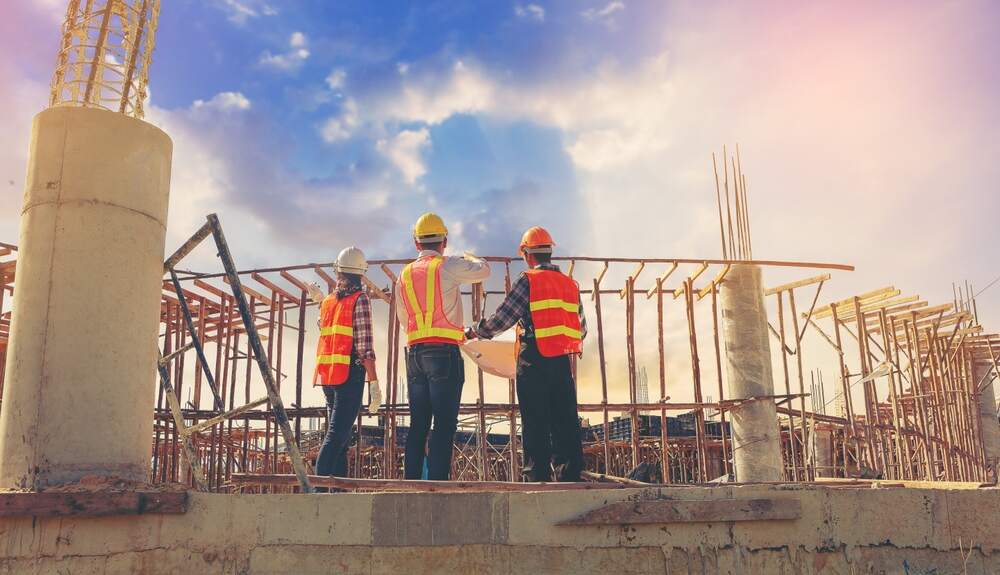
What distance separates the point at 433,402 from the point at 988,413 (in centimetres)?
2412

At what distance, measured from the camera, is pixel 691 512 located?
14.6 feet

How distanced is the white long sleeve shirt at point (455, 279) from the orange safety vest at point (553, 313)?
0.39 meters

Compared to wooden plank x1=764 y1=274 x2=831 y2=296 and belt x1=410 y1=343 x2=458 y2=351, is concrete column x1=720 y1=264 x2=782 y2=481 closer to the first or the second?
wooden plank x1=764 y1=274 x2=831 y2=296

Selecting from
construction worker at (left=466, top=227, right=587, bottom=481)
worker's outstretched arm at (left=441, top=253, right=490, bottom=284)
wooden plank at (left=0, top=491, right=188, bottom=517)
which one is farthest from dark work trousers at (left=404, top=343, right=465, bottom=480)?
wooden plank at (left=0, top=491, right=188, bottom=517)

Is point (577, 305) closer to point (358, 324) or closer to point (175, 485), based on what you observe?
point (358, 324)

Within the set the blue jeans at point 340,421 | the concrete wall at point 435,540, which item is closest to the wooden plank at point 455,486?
the concrete wall at point 435,540

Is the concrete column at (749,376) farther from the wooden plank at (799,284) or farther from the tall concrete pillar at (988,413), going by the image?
the tall concrete pillar at (988,413)

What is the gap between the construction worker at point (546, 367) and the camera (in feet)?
19.8

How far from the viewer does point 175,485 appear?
500 cm

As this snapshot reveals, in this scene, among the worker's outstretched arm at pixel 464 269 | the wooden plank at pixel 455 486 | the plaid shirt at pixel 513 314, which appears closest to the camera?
the wooden plank at pixel 455 486

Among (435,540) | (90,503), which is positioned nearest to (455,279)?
(435,540)

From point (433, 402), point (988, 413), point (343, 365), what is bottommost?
point (433, 402)

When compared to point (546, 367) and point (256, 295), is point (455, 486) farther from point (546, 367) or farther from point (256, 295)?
point (256, 295)

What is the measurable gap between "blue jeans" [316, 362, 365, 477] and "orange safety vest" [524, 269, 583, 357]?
1525mm
